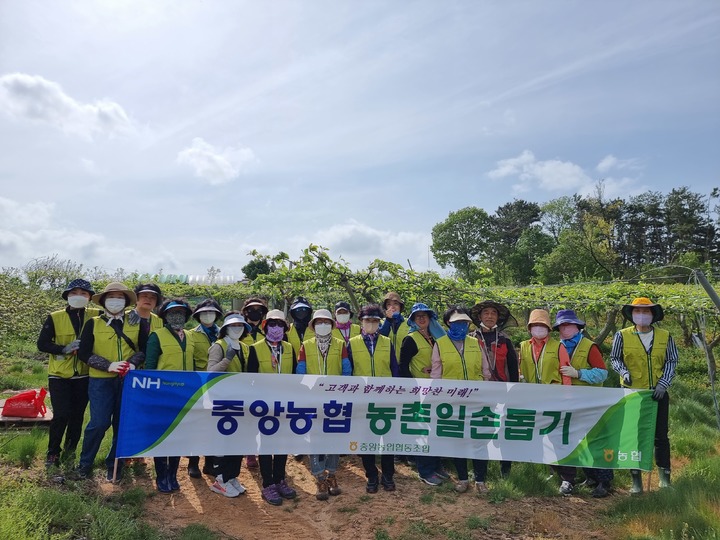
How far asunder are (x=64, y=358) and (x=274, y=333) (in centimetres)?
205

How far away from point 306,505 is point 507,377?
8.10ft

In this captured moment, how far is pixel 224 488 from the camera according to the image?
469 cm

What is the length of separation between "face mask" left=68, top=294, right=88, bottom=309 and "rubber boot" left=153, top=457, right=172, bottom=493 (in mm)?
1760

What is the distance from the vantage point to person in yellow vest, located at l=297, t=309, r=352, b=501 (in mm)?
4785

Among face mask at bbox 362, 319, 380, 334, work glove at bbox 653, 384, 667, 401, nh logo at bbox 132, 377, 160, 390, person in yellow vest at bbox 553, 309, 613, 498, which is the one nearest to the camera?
nh logo at bbox 132, 377, 160, 390

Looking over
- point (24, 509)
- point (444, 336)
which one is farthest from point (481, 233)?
point (24, 509)

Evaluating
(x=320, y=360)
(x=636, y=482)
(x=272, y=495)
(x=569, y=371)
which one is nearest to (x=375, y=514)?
(x=272, y=495)

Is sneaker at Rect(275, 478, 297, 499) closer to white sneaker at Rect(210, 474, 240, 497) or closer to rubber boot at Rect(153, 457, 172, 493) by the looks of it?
white sneaker at Rect(210, 474, 240, 497)

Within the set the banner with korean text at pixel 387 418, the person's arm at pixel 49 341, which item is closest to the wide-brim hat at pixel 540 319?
the banner with korean text at pixel 387 418

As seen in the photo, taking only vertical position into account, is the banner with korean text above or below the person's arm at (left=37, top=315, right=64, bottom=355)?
below

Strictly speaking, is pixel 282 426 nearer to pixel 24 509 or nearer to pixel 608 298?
pixel 24 509

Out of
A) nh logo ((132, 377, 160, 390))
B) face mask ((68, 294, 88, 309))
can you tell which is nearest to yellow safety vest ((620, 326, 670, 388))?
nh logo ((132, 377, 160, 390))

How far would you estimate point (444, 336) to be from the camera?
508cm

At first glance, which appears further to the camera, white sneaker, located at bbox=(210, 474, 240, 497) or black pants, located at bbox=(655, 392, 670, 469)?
black pants, located at bbox=(655, 392, 670, 469)
